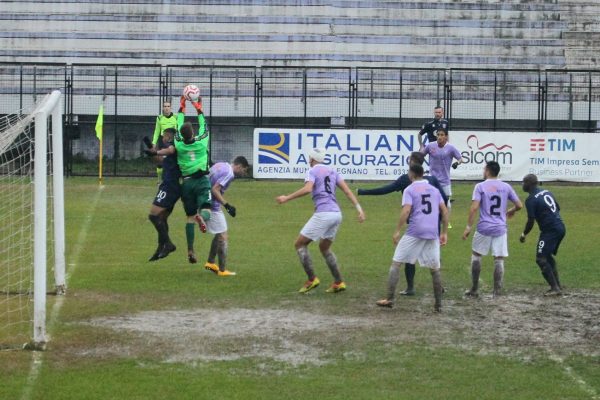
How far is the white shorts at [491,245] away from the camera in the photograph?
14.9 metres

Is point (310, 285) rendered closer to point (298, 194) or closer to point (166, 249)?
point (298, 194)

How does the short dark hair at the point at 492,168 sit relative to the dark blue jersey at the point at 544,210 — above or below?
above

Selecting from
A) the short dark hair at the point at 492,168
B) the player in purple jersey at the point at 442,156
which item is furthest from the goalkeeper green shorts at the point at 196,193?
the player in purple jersey at the point at 442,156

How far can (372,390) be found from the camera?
32.8 feet

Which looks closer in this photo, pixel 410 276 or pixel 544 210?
pixel 410 276

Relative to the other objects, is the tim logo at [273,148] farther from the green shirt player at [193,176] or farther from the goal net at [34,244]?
the green shirt player at [193,176]

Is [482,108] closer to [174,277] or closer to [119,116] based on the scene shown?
[119,116]

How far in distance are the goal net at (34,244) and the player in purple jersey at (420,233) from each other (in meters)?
4.23

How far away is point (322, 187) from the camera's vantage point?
14836 millimetres

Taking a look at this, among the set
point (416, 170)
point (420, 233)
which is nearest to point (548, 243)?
point (420, 233)

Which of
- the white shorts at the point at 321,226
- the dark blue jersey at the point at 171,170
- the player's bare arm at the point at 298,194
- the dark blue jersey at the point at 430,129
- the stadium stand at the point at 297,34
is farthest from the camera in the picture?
the stadium stand at the point at 297,34

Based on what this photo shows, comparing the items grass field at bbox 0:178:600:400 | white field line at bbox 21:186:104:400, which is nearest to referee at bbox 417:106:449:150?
grass field at bbox 0:178:600:400

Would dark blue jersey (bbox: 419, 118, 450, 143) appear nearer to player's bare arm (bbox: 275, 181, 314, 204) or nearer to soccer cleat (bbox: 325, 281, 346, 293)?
soccer cleat (bbox: 325, 281, 346, 293)

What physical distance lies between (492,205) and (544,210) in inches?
33.2
